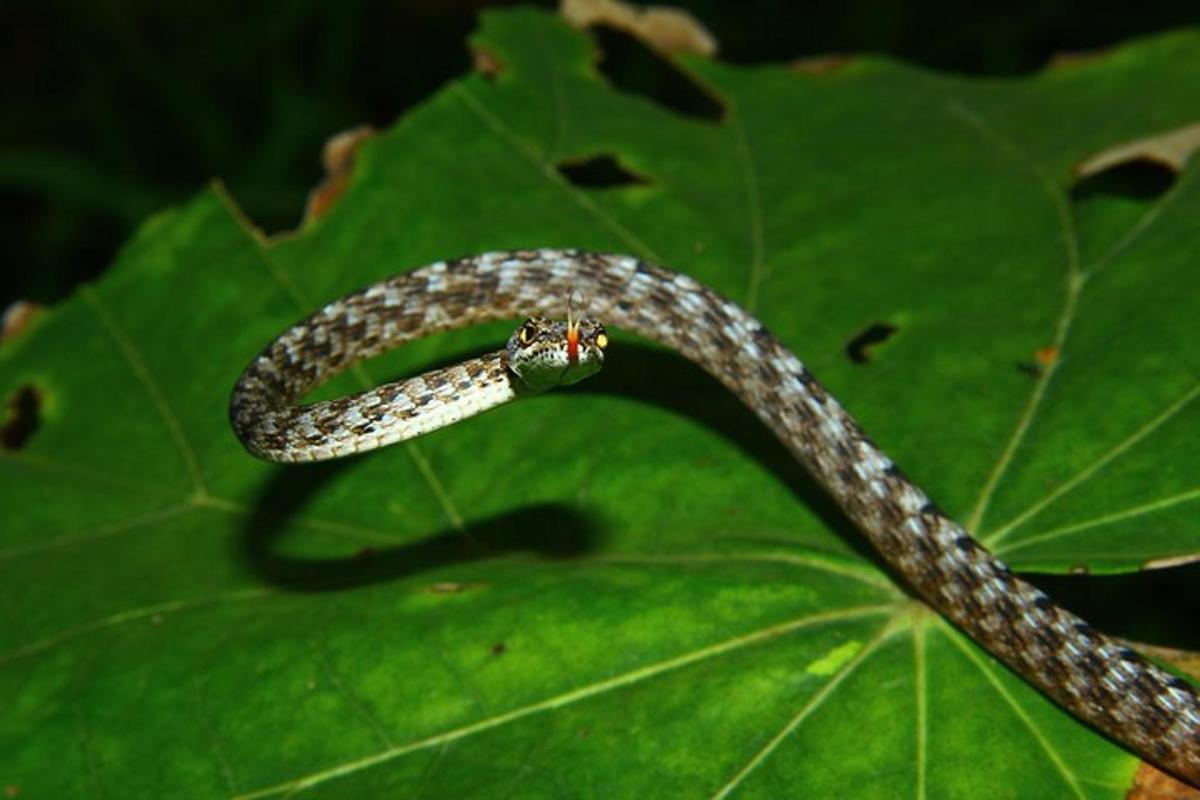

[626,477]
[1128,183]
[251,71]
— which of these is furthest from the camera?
[251,71]

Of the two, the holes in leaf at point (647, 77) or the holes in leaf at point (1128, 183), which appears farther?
the holes in leaf at point (647, 77)

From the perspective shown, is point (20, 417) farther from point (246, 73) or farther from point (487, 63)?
point (246, 73)

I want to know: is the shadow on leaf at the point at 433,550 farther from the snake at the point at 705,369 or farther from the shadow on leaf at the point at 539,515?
the snake at the point at 705,369

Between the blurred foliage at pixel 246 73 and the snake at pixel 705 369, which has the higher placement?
the snake at pixel 705 369

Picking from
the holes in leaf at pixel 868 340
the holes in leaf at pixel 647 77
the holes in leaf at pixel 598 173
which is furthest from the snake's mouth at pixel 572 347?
the holes in leaf at pixel 647 77

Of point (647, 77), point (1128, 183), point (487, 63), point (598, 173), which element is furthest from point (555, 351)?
point (647, 77)

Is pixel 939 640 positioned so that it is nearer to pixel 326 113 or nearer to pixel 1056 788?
pixel 1056 788
